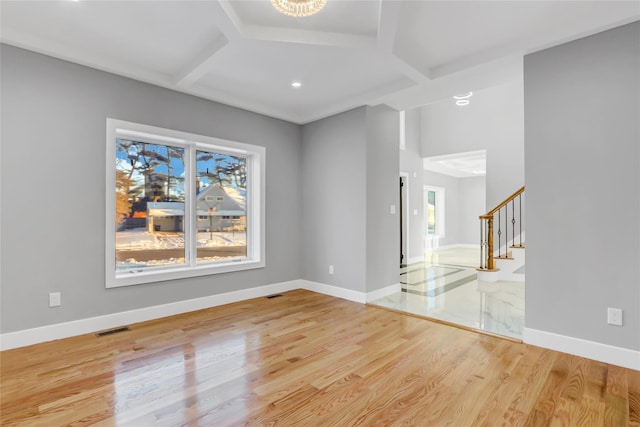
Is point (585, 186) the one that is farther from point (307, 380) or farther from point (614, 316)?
point (307, 380)

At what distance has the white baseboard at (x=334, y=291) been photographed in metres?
4.19

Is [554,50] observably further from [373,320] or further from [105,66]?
[105,66]

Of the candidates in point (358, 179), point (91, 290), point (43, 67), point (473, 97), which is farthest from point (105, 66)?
point (473, 97)

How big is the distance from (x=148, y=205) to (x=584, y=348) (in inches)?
177

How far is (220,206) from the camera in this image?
14.2ft

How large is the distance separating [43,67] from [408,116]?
22.3 ft

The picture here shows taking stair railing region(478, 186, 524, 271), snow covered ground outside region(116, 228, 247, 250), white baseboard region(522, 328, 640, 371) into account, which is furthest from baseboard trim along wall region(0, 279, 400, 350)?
stair railing region(478, 186, 524, 271)

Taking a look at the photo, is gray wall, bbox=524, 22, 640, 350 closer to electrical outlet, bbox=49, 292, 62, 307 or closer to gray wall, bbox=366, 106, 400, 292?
gray wall, bbox=366, 106, 400, 292

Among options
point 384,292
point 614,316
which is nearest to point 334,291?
point 384,292

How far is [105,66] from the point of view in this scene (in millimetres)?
3111

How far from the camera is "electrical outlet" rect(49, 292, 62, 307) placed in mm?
2879

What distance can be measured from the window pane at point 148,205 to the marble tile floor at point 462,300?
2.78 meters

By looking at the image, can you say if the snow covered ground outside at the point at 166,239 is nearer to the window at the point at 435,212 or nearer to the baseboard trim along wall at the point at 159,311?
the baseboard trim along wall at the point at 159,311

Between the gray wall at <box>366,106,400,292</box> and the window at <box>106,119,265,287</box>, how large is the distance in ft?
5.16
